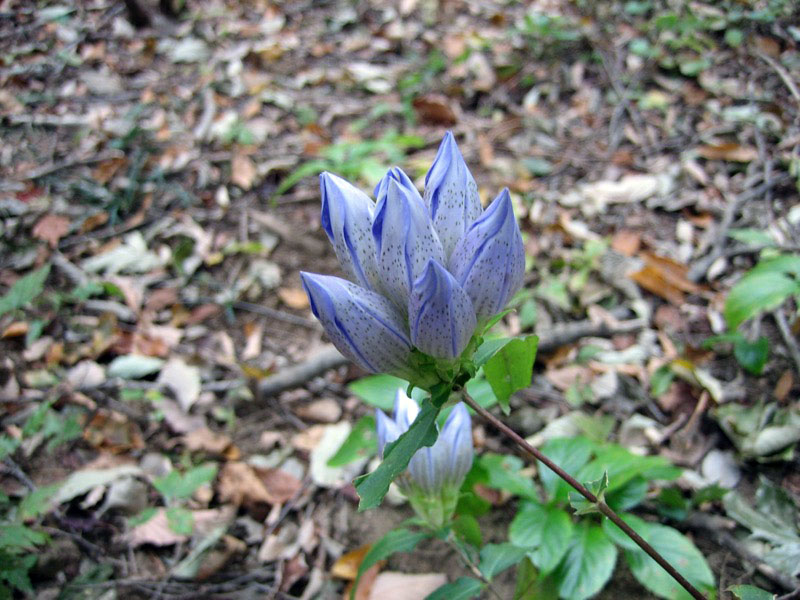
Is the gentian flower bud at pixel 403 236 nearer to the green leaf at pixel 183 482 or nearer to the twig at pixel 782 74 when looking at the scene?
the green leaf at pixel 183 482

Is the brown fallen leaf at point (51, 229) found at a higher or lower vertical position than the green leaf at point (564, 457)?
higher

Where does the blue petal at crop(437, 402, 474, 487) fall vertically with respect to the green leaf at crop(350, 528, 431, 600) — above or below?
above

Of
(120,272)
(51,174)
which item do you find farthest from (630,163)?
(51,174)

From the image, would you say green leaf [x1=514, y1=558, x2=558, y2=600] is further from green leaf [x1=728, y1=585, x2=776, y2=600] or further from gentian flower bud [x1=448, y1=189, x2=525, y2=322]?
gentian flower bud [x1=448, y1=189, x2=525, y2=322]

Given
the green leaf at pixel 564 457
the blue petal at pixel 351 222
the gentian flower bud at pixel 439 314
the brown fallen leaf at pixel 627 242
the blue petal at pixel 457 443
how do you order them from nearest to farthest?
the gentian flower bud at pixel 439 314
the blue petal at pixel 351 222
the blue petal at pixel 457 443
the green leaf at pixel 564 457
the brown fallen leaf at pixel 627 242

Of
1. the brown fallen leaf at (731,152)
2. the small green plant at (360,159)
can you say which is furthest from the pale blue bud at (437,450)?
the brown fallen leaf at (731,152)

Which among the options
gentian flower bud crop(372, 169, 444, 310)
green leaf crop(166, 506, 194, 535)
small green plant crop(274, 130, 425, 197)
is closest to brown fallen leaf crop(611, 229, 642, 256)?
small green plant crop(274, 130, 425, 197)
